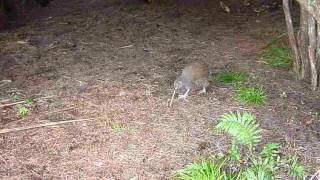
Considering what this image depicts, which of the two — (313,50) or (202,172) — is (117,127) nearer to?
(202,172)

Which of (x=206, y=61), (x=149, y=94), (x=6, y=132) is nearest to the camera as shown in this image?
(x=6, y=132)

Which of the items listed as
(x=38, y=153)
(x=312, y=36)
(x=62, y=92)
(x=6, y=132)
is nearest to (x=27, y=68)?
(x=62, y=92)

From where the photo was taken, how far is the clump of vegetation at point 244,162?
148 inches

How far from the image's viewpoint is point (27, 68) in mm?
5918

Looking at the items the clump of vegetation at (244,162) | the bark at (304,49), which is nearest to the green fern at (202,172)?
the clump of vegetation at (244,162)

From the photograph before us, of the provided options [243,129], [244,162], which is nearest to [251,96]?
[243,129]

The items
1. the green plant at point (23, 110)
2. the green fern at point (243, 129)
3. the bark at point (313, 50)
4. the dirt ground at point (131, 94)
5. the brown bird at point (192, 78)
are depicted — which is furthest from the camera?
the bark at point (313, 50)

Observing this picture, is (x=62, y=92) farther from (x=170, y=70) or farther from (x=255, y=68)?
(x=255, y=68)

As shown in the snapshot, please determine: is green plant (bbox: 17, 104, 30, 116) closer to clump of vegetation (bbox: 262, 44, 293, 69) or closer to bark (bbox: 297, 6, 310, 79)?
clump of vegetation (bbox: 262, 44, 293, 69)

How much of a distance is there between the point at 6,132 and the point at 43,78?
4.00 feet

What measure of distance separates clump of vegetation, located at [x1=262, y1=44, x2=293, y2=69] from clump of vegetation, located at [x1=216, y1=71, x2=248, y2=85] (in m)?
0.54

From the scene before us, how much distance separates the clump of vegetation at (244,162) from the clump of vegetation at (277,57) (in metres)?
1.84

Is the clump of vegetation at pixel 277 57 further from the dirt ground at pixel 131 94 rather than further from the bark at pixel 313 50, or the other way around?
the bark at pixel 313 50

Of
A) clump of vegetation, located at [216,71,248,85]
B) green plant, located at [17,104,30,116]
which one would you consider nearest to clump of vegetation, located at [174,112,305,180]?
clump of vegetation, located at [216,71,248,85]
